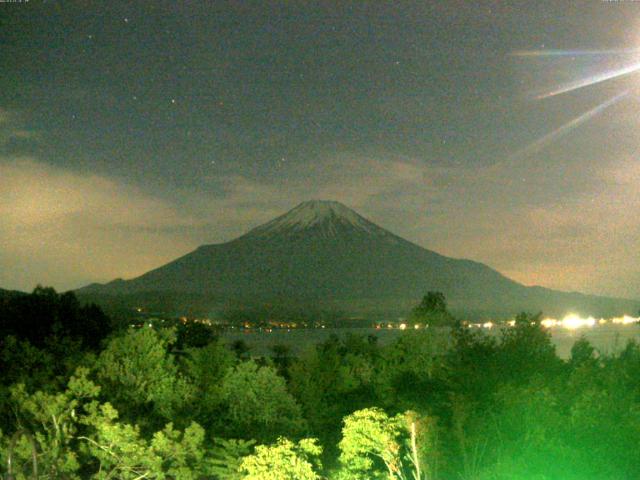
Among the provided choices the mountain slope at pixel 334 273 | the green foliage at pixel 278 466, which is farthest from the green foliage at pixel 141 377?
the mountain slope at pixel 334 273

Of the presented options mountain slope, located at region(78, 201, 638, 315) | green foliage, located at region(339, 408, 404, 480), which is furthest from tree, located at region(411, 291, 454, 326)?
mountain slope, located at region(78, 201, 638, 315)

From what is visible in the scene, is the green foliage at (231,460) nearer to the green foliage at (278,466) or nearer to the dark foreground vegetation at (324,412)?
the dark foreground vegetation at (324,412)

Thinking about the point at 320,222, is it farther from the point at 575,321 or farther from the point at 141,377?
the point at 141,377

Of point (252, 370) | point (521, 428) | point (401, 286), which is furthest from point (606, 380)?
point (401, 286)

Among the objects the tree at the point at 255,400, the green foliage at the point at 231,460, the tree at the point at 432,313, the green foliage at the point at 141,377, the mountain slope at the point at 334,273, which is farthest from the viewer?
Answer: the mountain slope at the point at 334,273

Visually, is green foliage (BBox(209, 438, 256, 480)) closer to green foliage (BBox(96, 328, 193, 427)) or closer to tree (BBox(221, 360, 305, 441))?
green foliage (BBox(96, 328, 193, 427))

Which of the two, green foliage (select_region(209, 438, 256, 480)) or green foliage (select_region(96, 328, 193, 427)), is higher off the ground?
green foliage (select_region(96, 328, 193, 427))

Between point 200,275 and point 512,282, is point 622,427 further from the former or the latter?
point 512,282
